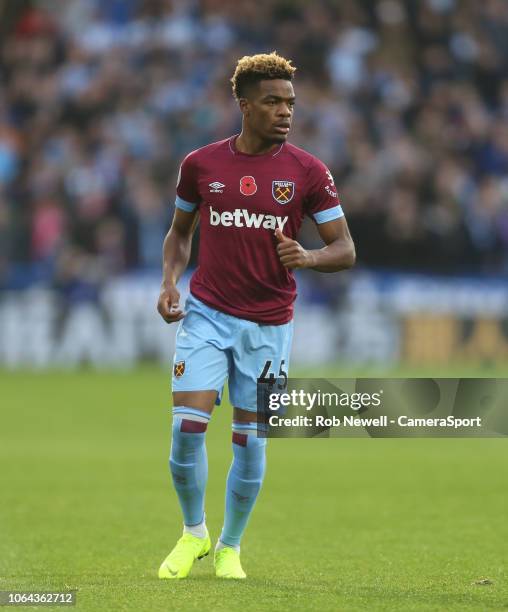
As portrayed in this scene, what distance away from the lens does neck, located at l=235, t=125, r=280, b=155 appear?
6.62 metres

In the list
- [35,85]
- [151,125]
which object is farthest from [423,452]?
[35,85]

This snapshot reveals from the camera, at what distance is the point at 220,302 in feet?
21.8

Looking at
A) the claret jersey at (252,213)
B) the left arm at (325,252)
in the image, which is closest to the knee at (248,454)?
the claret jersey at (252,213)

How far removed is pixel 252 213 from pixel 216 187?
217 millimetres

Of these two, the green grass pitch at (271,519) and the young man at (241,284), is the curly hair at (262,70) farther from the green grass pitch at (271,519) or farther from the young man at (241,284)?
the green grass pitch at (271,519)

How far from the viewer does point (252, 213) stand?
6566 millimetres

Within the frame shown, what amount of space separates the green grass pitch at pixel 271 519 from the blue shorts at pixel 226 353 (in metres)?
0.91

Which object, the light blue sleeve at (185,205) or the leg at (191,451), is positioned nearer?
the leg at (191,451)

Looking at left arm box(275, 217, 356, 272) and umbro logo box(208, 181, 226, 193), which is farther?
umbro logo box(208, 181, 226, 193)

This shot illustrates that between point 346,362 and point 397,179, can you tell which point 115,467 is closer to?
point 346,362

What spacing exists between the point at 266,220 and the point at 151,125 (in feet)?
49.2

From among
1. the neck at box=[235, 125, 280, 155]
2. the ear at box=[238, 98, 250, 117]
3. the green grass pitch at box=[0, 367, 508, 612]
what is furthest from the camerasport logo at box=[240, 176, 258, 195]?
the green grass pitch at box=[0, 367, 508, 612]

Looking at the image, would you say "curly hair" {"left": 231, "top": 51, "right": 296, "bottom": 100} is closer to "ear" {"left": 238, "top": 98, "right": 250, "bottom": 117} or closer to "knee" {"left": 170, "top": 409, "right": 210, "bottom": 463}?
"ear" {"left": 238, "top": 98, "right": 250, "bottom": 117}

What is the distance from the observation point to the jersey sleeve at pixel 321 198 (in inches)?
260
